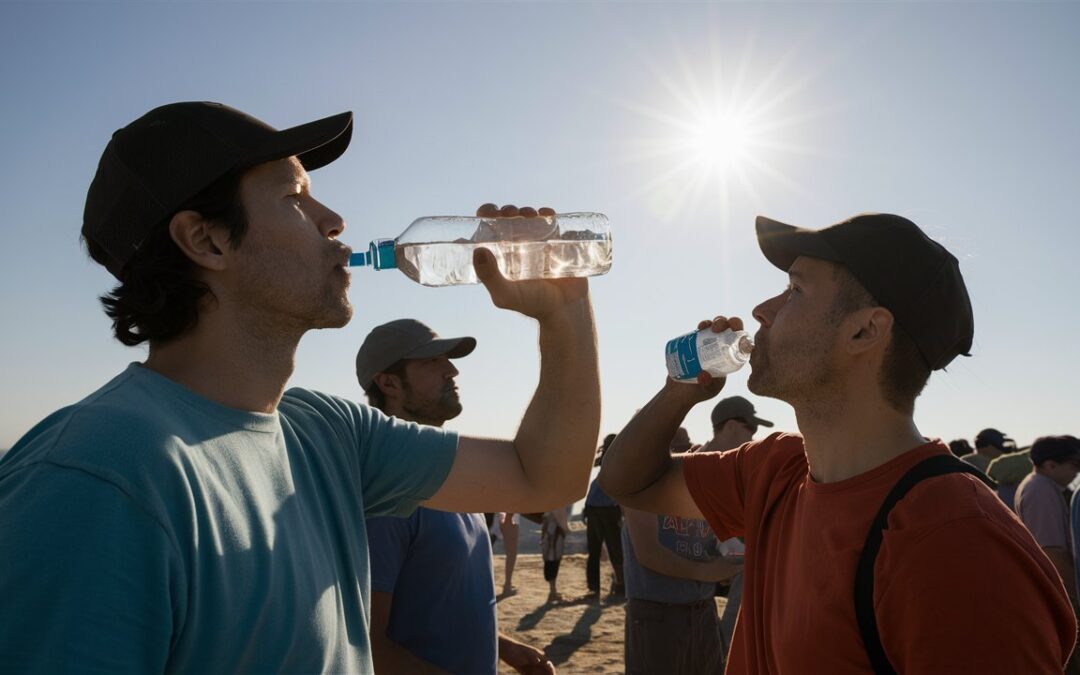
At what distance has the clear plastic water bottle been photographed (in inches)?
154

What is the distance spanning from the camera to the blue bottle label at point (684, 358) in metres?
3.35

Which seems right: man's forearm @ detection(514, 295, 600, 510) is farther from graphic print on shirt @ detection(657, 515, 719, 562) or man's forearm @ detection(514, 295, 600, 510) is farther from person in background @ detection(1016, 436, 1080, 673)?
person in background @ detection(1016, 436, 1080, 673)

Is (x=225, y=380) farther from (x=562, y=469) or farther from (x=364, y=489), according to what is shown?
(x=562, y=469)

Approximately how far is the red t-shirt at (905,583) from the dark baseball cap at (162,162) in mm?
1805

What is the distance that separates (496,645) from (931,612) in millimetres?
2223

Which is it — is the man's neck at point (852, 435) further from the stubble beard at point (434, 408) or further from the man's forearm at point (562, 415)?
the stubble beard at point (434, 408)

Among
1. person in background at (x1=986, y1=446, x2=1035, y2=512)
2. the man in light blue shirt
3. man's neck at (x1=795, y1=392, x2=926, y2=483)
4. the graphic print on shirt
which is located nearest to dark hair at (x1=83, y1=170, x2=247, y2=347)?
the man in light blue shirt

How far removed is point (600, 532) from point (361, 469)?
10634mm

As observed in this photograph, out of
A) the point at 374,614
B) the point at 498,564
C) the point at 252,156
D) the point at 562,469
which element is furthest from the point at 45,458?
the point at 498,564

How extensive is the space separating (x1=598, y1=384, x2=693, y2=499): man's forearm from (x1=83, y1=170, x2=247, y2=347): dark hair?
184 cm

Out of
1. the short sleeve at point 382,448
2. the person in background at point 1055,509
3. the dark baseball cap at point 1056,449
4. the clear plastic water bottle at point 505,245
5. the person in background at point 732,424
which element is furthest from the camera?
the dark baseball cap at point 1056,449

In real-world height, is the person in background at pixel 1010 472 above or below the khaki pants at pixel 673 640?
above

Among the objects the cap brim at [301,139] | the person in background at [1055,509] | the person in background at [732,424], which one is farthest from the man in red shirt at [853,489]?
the person in background at [1055,509]

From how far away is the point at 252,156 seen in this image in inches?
80.5
